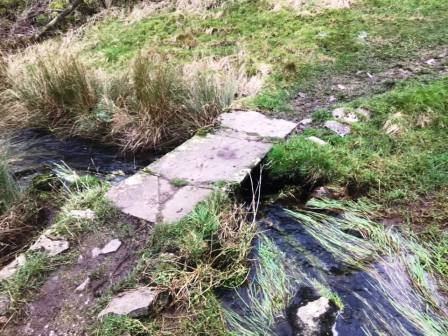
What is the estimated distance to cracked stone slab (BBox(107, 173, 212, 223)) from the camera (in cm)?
279

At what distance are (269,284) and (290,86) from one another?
261cm

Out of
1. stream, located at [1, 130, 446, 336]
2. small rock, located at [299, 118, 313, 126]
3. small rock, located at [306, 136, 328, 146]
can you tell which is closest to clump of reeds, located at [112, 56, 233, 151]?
small rock, located at [299, 118, 313, 126]

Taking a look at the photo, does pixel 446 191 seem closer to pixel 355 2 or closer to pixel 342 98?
pixel 342 98

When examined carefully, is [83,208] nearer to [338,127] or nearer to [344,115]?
[338,127]

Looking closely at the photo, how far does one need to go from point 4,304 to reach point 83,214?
2.35 ft

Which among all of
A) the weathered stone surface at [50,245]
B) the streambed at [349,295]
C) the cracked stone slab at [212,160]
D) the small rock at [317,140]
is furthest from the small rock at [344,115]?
the weathered stone surface at [50,245]

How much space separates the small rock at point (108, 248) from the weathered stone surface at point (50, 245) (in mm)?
181

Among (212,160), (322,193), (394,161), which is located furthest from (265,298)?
(394,161)

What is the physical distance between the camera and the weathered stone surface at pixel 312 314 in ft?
6.97

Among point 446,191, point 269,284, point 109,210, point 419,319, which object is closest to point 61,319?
point 109,210

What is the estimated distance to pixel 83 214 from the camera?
284 centimetres

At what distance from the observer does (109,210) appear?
2.85 metres

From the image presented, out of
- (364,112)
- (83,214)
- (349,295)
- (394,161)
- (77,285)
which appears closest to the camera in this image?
(349,295)

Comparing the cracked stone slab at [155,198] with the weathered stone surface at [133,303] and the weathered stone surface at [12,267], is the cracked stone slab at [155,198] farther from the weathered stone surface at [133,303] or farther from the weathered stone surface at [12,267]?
the weathered stone surface at [12,267]
